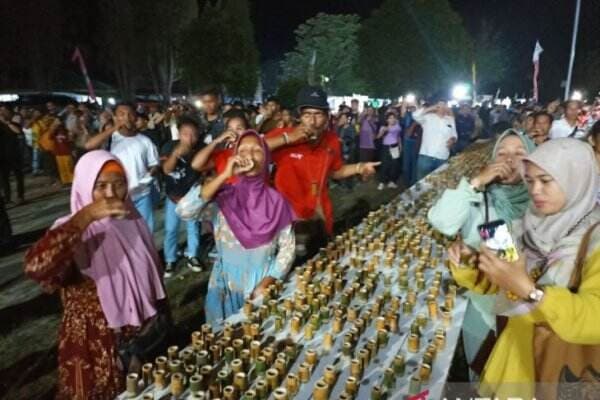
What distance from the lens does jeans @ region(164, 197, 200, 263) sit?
5531 millimetres

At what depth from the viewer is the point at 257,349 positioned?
1.90 meters

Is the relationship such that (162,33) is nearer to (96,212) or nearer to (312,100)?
(312,100)

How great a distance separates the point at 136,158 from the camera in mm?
5184

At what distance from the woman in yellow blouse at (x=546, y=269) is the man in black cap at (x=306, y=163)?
1.87 meters

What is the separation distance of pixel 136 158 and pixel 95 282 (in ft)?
9.99

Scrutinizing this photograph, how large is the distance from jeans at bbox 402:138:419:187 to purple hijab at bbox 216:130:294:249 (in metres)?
8.31

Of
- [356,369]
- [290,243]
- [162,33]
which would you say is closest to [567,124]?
[290,243]

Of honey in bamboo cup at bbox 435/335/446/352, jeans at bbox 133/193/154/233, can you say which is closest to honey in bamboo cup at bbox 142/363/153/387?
honey in bamboo cup at bbox 435/335/446/352

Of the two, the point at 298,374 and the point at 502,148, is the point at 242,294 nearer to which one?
the point at 298,374

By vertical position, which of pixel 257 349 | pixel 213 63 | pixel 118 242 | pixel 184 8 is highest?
pixel 184 8

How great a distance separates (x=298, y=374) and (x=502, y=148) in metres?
1.88

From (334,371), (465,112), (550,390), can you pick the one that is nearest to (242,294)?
(334,371)

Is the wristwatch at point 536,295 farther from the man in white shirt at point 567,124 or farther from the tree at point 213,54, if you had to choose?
the tree at point 213,54

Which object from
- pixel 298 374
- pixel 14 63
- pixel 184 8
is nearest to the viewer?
pixel 298 374
